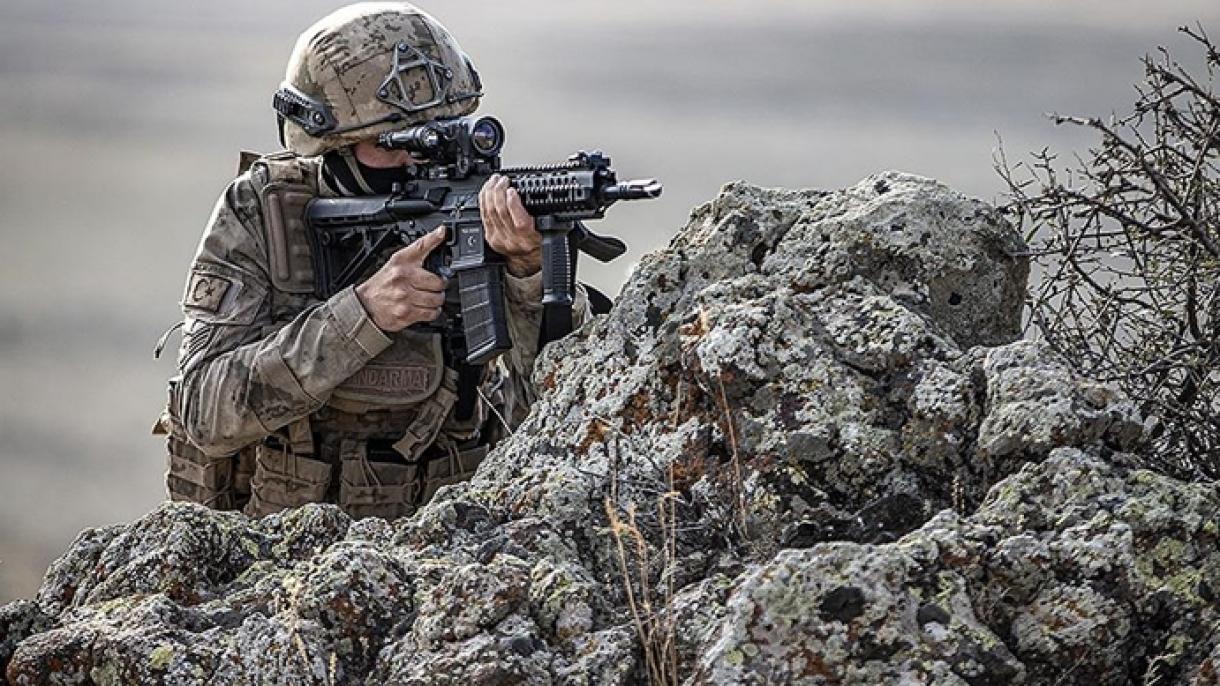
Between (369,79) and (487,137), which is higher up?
(369,79)

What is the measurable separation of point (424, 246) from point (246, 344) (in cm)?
77

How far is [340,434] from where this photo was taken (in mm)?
6344

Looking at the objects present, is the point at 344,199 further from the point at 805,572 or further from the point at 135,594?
the point at 805,572

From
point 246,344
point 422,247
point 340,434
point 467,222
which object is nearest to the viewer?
point 467,222

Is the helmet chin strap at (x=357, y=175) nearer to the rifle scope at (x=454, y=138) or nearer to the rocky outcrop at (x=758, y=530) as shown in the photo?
the rifle scope at (x=454, y=138)

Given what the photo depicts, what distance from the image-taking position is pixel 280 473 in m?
6.29

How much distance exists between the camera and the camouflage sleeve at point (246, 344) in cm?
585

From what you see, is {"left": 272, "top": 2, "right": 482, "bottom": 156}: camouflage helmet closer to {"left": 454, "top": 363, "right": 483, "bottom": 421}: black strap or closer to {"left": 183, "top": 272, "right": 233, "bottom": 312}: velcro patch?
{"left": 183, "top": 272, "right": 233, "bottom": 312}: velcro patch

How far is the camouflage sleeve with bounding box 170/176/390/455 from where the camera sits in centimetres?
585

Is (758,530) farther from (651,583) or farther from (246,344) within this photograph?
(246,344)

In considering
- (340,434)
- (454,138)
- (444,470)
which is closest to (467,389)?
(444,470)

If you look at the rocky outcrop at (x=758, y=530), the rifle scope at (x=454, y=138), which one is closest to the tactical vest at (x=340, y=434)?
the rifle scope at (x=454, y=138)

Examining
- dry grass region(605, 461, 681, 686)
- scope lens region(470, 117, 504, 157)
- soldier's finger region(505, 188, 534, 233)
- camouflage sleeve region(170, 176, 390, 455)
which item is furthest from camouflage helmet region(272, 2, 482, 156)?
dry grass region(605, 461, 681, 686)

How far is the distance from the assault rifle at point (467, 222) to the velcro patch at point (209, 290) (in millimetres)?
331
